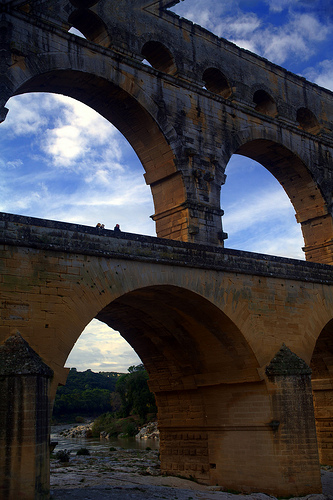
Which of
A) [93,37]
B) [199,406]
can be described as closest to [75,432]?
[199,406]

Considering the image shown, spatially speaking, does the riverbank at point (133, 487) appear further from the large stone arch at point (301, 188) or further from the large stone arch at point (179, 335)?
the large stone arch at point (301, 188)

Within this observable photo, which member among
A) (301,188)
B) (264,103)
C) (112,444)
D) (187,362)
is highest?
(264,103)

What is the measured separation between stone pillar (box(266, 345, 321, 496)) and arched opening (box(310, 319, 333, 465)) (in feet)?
12.6

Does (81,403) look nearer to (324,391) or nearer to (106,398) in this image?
(106,398)

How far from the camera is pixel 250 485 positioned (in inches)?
466

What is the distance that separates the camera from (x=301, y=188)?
17.5m

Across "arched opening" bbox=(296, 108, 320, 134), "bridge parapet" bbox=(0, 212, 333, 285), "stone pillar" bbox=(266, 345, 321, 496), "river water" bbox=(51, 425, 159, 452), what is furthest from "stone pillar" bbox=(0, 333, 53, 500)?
"river water" bbox=(51, 425, 159, 452)

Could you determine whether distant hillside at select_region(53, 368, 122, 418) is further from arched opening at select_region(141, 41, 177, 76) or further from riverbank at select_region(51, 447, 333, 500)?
arched opening at select_region(141, 41, 177, 76)

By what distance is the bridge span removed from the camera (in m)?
8.23

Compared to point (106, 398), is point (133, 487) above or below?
below

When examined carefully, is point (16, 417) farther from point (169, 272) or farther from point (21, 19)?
point (21, 19)

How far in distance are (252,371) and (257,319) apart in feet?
3.84

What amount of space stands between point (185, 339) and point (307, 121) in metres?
10.0

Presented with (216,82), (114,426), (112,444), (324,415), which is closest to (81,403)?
(114,426)
